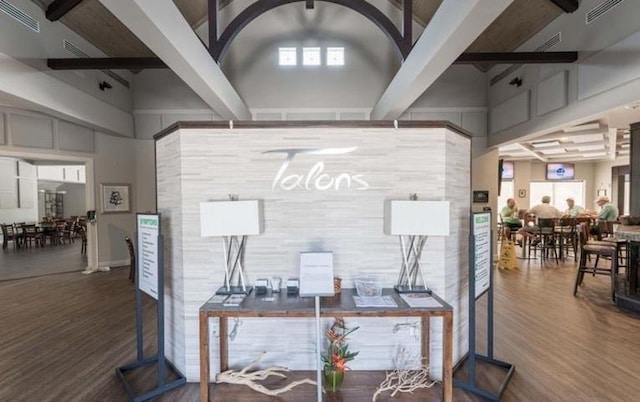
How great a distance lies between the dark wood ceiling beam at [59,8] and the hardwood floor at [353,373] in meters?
4.30

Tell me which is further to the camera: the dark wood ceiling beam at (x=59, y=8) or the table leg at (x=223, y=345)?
the dark wood ceiling beam at (x=59, y=8)

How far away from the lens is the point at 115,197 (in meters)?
7.00

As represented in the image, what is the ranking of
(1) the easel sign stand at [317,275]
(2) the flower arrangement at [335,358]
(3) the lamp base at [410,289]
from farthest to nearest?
(3) the lamp base at [410,289]
(2) the flower arrangement at [335,358]
(1) the easel sign stand at [317,275]

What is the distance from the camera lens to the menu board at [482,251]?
2625mm

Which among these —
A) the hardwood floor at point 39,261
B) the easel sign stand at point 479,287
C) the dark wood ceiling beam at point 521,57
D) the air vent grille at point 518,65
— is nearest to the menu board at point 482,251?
the easel sign stand at point 479,287

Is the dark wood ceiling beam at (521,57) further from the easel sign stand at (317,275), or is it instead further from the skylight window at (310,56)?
the easel sign stand at (317,275)

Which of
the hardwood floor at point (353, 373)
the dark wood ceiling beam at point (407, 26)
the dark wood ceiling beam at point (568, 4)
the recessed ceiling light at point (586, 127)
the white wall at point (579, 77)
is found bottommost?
the hardwood floor at point (353, 373)

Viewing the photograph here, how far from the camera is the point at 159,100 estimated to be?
7344 millimetres

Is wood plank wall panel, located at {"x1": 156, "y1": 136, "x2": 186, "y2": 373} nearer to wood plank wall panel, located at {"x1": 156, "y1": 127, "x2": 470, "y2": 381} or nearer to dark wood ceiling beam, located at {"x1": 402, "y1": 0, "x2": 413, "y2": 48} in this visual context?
wood plank wall panel, located at {"x1": 156, "y1": 127, "x2": 470, "y2": 381}

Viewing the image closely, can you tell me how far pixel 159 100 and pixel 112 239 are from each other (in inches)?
128

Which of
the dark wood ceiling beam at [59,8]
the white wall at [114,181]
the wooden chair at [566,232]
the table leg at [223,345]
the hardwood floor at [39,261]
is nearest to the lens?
the table leg at [223,345]

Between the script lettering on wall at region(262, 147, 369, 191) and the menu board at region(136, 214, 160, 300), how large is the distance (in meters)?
1.02

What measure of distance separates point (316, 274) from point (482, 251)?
4.81 ft

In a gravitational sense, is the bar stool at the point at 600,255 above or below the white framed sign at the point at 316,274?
below
